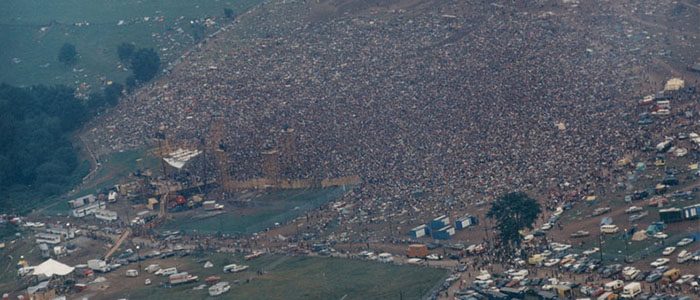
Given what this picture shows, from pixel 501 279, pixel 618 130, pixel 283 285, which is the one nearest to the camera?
pixel 501 279

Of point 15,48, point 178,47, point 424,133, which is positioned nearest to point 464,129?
point 424,133

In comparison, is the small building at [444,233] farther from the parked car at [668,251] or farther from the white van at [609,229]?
the parked car at [668,251]

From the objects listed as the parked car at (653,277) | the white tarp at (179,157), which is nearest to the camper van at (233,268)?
the white tarp at (179,157)

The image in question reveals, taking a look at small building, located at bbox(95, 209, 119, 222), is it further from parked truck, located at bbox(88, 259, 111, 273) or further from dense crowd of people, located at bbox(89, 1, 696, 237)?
parked truck, located at bbox(88, 259, 111, 273)

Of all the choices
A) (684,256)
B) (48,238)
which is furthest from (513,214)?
(48,238)

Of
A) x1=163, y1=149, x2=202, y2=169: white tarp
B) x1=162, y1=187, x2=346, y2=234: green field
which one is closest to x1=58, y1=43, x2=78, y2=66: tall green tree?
x1=163, y1=149, x2=202, y2=169: white tarp

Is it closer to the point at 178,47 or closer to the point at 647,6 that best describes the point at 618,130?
the point at 647,6

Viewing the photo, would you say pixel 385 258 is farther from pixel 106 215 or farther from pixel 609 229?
pixel 106 215

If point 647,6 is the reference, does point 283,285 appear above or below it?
below
